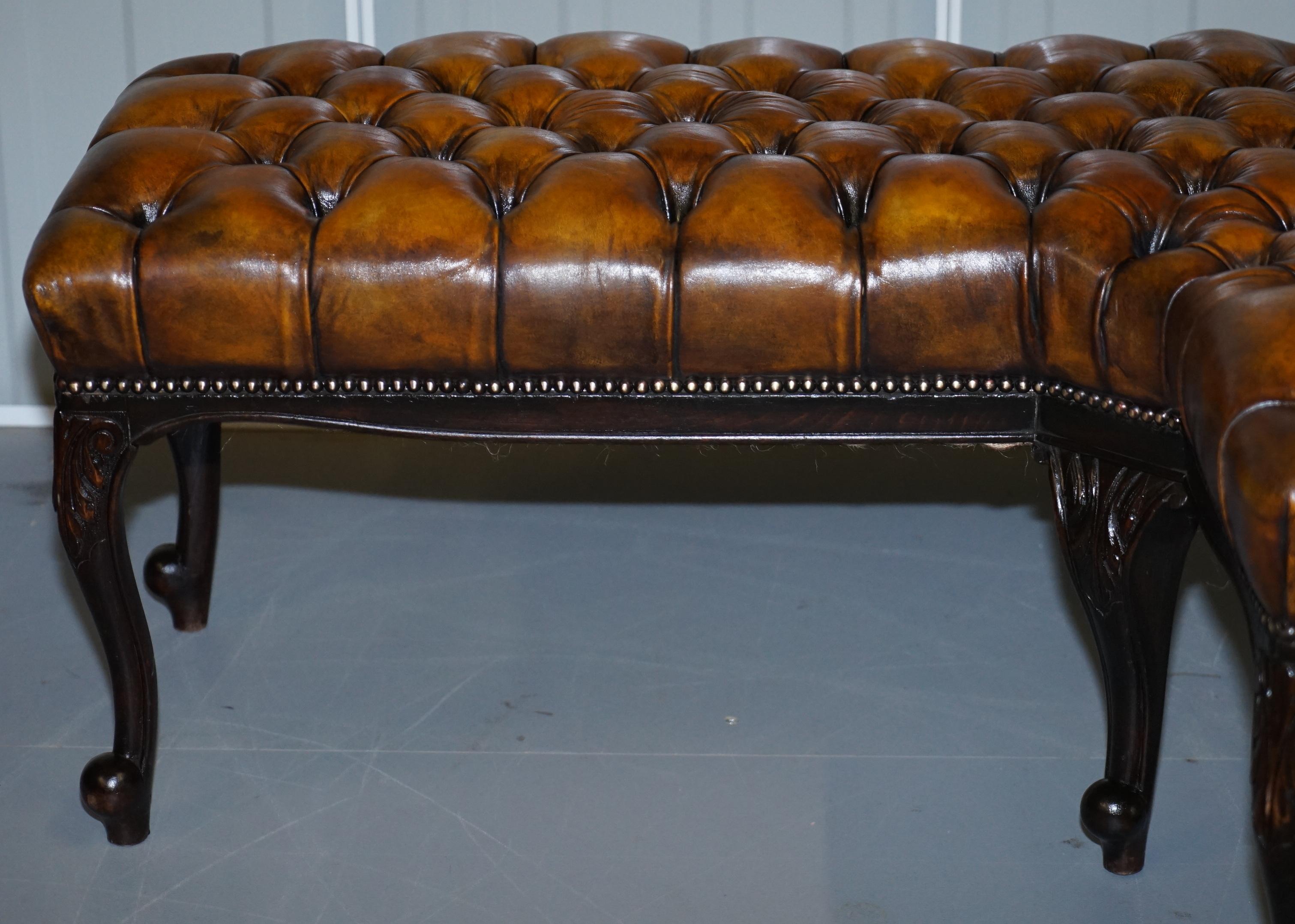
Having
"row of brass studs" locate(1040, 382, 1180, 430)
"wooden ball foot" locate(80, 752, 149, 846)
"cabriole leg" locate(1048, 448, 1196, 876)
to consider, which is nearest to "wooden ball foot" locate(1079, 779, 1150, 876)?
"cabriole leg" locate(1048, 448, 1196, 876)

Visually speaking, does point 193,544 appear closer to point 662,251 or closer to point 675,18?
point 662,251

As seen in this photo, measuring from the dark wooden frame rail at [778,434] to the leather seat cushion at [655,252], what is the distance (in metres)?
0.02

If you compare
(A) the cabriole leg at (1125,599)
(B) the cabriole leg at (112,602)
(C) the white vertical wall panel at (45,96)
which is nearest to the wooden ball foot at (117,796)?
(B) the cabriole leg at (112,602)

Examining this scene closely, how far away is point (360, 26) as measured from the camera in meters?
2.36

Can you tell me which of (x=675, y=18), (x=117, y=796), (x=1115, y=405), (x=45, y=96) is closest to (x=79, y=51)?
(x=45, y=96)

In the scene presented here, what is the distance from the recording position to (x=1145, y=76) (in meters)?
1.24

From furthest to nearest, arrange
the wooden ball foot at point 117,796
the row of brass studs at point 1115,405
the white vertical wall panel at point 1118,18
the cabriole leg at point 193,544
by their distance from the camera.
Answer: the white vertical wall panel at point 1118,18, the cabriole leg at point 193,544, the wooden ball foot at point 117,796, the row of brass studs at point 1115,405

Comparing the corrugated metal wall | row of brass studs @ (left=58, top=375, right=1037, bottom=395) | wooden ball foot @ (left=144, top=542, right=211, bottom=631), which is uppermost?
the corrugated metal wall

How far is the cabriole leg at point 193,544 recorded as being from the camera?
4.66 feet

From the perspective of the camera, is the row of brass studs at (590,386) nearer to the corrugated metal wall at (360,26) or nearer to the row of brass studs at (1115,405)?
the row of brass studs at (1115,405)

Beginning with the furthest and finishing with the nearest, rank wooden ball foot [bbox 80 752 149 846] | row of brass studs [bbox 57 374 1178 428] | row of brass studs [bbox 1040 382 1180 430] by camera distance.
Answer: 1. wooden ball foot [bbox 80 752 149 846]
2. row of brass studs [bbox 57 374 1178 428]
3. row of brass studs [bbox 1040 382 1180 430]

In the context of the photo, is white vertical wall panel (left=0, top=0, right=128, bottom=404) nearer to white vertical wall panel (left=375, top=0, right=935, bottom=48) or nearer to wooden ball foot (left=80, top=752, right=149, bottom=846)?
white vertical wall panel (left=375, top=0, right=935, bottom=48)

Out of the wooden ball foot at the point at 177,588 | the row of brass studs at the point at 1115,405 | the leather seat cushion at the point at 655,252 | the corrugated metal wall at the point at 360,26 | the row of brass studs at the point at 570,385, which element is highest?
the corrugated metal wall at the point at 360,26

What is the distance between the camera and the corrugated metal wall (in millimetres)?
2359
